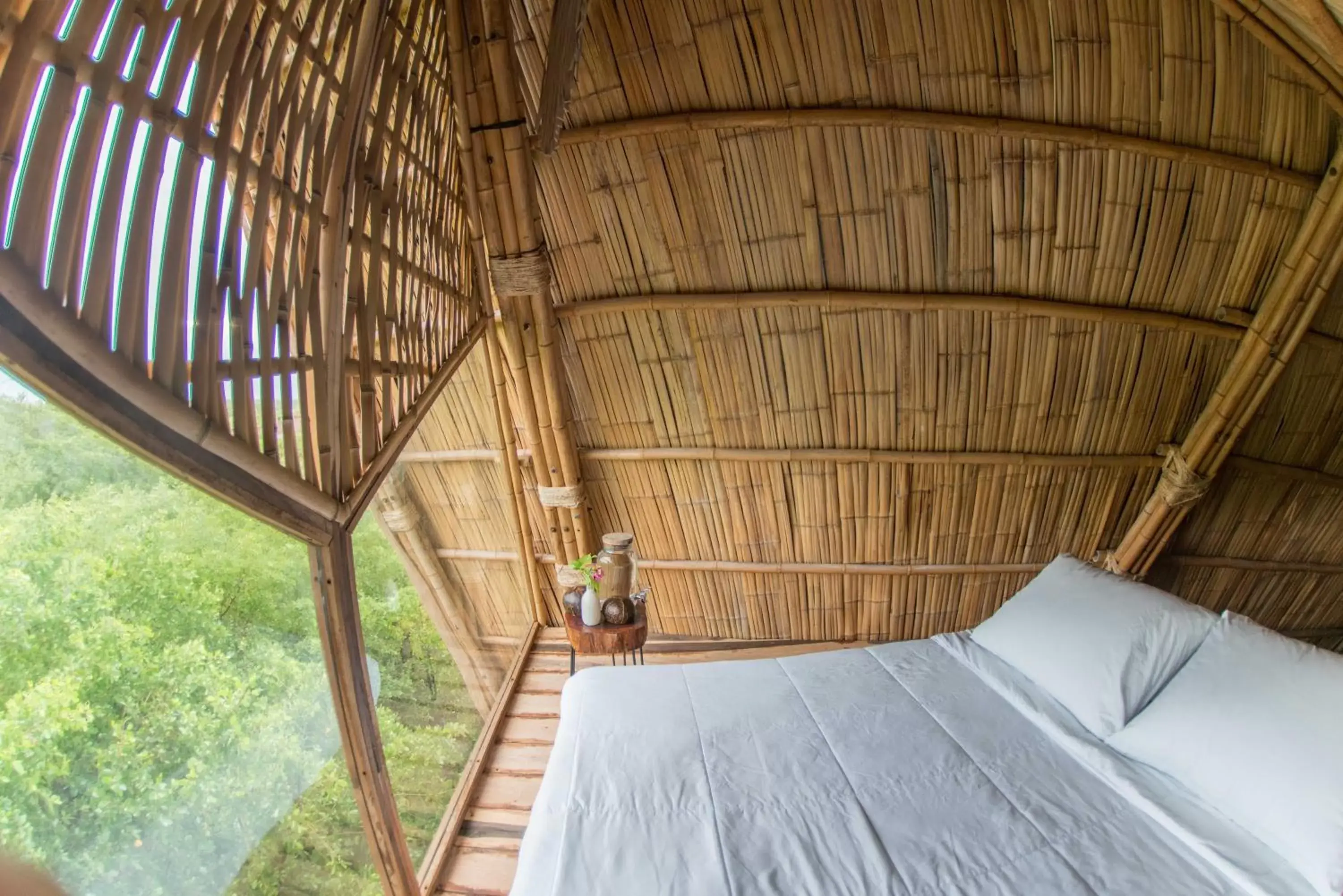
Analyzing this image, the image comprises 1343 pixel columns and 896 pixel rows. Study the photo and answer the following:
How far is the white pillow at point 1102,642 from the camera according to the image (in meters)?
2.02

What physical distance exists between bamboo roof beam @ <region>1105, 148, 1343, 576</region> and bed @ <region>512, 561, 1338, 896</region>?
1.13m

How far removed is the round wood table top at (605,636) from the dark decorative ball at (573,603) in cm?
1

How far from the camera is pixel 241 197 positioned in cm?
133

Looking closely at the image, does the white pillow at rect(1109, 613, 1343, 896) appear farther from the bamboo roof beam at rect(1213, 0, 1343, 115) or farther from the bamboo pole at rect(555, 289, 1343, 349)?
the bamboo roof beam at rect(1213, 0, 1343, 115)

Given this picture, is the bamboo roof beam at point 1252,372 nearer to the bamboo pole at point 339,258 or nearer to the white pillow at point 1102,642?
the white pillow at point 1102,642

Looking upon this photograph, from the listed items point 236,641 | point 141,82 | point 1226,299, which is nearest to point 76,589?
point 236,641

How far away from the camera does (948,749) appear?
6.32 ft

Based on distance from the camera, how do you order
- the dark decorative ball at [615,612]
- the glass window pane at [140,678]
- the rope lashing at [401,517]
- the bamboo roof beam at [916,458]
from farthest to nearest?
the bamboo roof beam at [916,458], the dark decorative ball at [615,612], the rope lashing at [401,517], the glass window pane at [140,678]

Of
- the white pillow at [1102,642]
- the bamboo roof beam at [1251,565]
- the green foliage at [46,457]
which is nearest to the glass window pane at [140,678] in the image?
the green foliage at [46,457]

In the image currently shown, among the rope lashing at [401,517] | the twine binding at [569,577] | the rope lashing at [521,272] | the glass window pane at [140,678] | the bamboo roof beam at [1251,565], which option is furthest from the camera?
the twine binding at [569,577]

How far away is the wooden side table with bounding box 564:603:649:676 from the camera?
2670mm

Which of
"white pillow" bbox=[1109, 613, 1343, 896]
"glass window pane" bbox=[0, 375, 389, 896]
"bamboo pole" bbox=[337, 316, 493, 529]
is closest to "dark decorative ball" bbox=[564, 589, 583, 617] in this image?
"bamboo pole" bbox=[337, 316, 493, 529]

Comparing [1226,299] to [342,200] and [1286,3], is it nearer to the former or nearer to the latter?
[1286,3]

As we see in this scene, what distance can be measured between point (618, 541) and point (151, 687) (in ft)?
5.65
